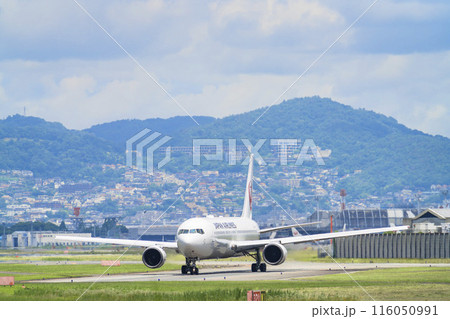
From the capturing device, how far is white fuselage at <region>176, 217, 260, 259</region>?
61438 millimetres

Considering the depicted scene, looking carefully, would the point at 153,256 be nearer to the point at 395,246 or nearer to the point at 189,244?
the point at 189,244

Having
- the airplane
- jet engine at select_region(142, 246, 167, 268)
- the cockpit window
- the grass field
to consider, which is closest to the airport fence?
the airplane

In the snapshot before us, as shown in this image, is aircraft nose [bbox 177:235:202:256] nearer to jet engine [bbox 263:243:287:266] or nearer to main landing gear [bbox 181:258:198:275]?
main landing gear [bbox 181:258:198:275]

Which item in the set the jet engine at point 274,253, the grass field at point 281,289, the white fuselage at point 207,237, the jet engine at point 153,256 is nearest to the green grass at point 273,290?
the grass field at point 281,289

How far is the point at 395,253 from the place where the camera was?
9038cm

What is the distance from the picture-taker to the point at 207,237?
62500mm

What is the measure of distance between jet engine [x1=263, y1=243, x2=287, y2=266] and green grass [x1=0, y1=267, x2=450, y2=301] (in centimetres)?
981

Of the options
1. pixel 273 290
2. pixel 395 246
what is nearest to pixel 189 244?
pixel 273 290

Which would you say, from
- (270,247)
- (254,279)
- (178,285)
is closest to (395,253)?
(270,247)

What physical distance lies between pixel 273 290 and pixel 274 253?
73.9 ft

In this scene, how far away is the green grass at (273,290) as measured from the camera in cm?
3897

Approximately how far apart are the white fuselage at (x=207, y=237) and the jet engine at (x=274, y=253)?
11.1 feet

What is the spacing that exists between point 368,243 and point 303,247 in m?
7.26

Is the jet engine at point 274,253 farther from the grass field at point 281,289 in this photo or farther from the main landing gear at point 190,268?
Result: the grass field at point 281,289
